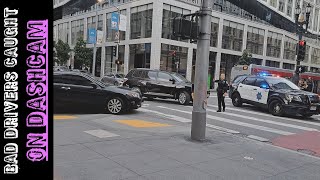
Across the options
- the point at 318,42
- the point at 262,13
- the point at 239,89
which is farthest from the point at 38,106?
the point at 318,42

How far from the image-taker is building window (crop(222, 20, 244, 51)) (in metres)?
46.7

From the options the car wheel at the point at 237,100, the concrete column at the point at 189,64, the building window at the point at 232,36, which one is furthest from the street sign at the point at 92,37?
the building window at the point at 232,36

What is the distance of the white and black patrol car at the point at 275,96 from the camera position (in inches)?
538

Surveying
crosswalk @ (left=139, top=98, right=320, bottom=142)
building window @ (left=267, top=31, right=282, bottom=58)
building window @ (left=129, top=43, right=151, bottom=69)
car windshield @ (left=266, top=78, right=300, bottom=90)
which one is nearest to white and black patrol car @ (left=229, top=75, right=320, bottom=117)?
car windshield @ (left=266, top=78, right=300, bottom=90)

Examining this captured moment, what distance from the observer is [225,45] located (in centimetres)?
4709

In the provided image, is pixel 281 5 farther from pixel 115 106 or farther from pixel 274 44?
pixel 115 106

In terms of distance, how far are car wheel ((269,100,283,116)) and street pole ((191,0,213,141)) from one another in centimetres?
730

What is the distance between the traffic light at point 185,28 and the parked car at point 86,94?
467 centimetres

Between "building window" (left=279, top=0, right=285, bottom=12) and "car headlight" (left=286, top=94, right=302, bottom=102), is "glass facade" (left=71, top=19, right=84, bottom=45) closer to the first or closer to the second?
"building window" (left=279, top=0, right=285, bottom=12)

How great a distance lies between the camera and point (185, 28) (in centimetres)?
772

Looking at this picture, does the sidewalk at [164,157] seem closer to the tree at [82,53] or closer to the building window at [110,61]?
the building window at [110,61]

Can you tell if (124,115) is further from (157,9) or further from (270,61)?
(270,61)

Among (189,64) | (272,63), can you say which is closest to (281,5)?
(272,63)

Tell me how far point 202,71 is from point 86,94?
504cm
